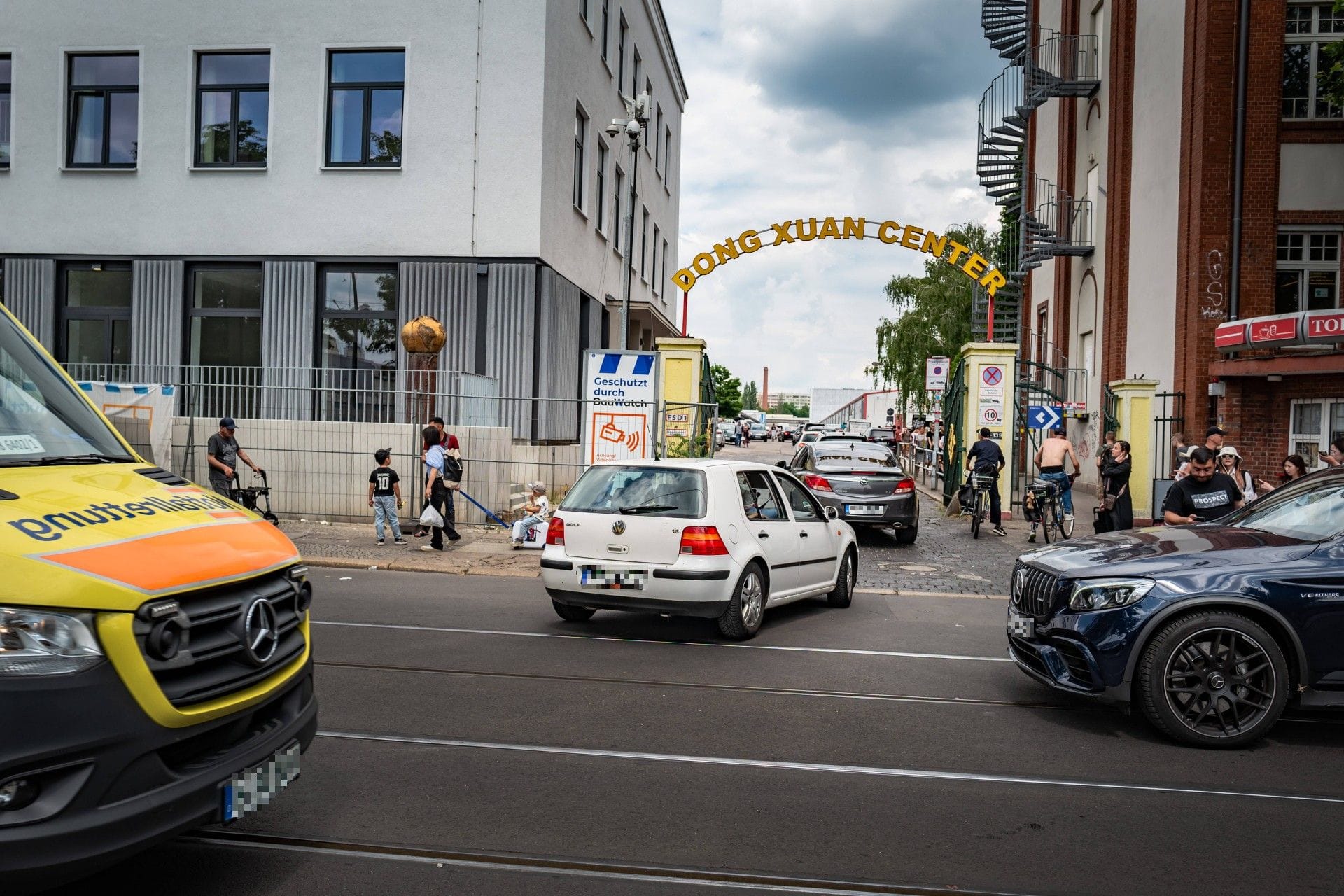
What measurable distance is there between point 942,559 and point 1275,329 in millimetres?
8053

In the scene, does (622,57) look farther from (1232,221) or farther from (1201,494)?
(1201,494)

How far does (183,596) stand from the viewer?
3250 mm

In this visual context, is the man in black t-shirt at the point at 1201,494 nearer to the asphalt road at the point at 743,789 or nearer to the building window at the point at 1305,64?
the asphalt road at the point at 743,789

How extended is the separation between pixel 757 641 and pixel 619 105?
20905 mm

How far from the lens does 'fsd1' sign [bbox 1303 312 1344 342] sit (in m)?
17.1

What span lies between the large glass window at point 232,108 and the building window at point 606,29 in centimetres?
811

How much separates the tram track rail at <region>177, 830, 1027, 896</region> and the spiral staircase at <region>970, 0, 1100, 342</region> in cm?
2523

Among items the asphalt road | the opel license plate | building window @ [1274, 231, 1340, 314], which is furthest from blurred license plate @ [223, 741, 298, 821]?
building window @ [1274, 231, 1340, 314]

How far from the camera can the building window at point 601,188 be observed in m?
24.8

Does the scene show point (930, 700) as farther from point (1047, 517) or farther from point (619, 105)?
point (619, 105)

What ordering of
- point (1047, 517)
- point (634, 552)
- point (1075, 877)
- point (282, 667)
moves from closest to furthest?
point (282, 667), point (1075, 877), point (634, 552), point (1047, 517)

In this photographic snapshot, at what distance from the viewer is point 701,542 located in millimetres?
8648

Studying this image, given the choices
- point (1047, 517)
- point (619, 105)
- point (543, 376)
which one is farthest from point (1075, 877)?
point (619, 105)

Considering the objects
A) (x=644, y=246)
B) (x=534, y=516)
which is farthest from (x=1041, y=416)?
(x=644, y=246)
